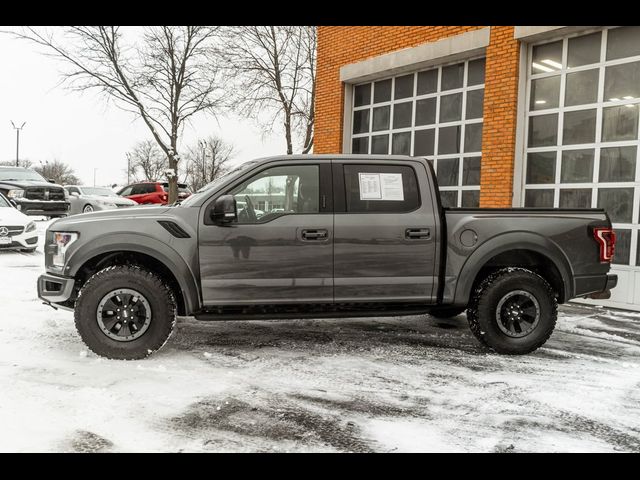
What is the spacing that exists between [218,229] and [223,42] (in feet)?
77.7

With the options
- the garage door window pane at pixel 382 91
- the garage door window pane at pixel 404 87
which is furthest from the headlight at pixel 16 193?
the garage door window pane at pixel 404 87

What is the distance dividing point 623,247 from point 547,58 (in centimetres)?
343

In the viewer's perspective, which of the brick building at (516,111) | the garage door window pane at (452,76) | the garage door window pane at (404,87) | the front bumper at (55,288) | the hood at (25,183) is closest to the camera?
the front bumper at (55,288)

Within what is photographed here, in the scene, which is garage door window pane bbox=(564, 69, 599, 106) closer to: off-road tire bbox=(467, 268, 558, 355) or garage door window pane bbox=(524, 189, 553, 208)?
garage door window pane bbox=(524, 189, 553, 208)

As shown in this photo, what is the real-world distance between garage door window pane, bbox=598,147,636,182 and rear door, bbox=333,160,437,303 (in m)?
4.61

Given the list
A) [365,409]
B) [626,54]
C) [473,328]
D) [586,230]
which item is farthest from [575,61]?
[365,409]

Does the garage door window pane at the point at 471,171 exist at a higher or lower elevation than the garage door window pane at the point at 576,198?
higher

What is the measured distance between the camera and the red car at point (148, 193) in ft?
84.1

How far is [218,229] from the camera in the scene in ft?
16.7

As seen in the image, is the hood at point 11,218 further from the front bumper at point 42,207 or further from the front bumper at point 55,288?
the front bumper at point 55,288

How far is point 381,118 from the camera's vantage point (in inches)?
484

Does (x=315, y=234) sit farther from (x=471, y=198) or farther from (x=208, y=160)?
(x=208, y=160)

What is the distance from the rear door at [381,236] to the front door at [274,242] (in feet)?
0.47

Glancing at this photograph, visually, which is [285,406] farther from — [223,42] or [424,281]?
[223,42]
